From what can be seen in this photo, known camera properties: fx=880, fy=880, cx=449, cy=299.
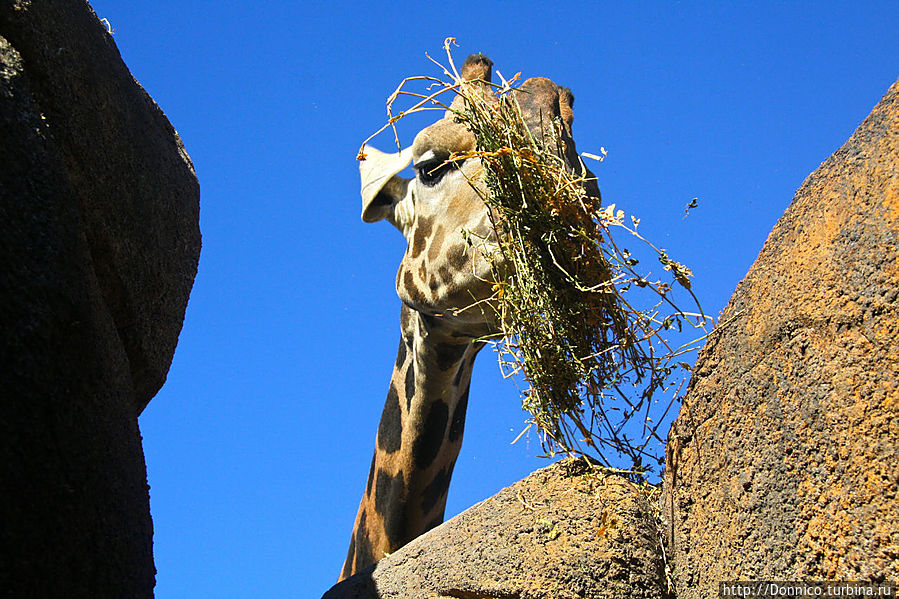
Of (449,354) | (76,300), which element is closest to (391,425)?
(449,354)

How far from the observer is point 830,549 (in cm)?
162

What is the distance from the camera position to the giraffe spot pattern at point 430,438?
4.78 m

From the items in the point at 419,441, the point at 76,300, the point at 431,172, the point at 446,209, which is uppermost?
the point at 431,172

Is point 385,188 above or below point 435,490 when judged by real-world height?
above

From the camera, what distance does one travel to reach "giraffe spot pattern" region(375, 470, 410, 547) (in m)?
4.72

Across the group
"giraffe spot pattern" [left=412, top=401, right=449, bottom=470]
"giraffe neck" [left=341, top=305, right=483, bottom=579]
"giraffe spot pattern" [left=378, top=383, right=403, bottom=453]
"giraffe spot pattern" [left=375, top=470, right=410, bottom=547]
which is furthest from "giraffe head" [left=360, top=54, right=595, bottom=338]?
"giraffe spot pattern" [left=375, top=470, right=410, bottom=547]

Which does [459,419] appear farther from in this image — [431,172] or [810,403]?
[810,403]

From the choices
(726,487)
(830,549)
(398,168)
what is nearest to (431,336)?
(398,168)

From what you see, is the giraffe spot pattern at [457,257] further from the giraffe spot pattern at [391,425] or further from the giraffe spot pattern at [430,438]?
the giraffe spot pattern at [391,425]

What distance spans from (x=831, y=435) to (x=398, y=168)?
320cm

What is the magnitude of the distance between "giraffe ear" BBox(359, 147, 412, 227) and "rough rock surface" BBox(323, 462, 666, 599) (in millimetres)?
2369

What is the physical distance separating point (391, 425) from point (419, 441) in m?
0.31

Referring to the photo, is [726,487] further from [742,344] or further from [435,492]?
[435,492]

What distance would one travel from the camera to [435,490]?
484 centimetres
